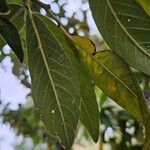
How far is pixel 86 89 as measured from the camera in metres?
1.01

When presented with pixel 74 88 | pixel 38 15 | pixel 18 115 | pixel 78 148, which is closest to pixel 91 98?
pixel 74 88

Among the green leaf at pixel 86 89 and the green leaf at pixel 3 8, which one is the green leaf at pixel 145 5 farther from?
the green leaf at pixel 3 8

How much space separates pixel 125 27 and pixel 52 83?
0.60 feet

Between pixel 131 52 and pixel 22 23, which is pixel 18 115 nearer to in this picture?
pixel 22 23

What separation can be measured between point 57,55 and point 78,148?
186cm

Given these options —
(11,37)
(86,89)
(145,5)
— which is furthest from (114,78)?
(11,37)

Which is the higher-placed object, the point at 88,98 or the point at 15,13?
the point at 15,13

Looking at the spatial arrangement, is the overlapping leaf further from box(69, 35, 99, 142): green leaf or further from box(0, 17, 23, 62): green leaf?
box(0, 17, 23, 62): green leaf

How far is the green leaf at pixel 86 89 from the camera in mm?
976

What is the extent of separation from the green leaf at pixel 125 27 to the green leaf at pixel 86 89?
81 millimetres

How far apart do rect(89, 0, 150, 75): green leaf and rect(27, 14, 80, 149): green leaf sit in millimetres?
95

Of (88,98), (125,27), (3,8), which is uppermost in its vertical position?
(3,8)

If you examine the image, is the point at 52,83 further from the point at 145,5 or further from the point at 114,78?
the point at 145,5

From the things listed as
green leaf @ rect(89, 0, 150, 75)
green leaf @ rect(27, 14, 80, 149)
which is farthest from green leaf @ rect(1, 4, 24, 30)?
green leaf @ rect(89, 0, 150, 75)
